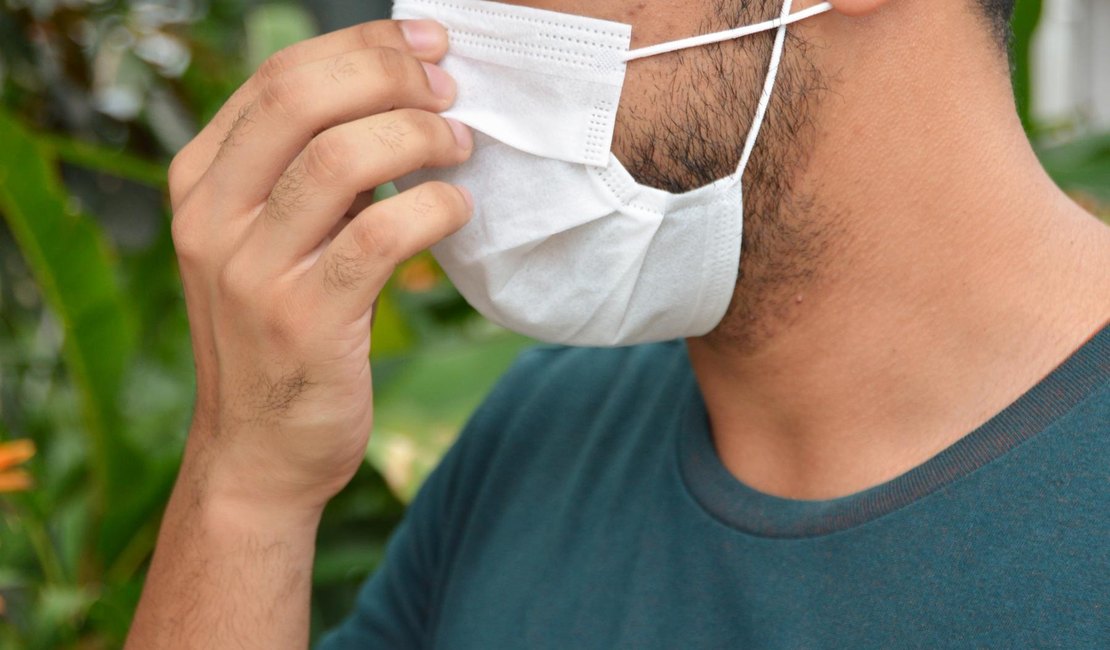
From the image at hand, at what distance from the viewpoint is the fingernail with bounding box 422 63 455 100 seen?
116 centimetres

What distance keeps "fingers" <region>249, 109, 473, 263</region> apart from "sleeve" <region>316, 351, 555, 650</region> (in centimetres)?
47

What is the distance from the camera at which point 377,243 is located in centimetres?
111

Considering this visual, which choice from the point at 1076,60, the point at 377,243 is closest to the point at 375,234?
the point at 377,243

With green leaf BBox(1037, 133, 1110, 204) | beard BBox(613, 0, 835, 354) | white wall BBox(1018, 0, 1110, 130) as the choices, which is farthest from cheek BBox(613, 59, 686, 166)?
white wall BBox(1018, 0, 1110, 130)

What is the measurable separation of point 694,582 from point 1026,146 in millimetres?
536

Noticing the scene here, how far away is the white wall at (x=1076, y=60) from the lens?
156 inches

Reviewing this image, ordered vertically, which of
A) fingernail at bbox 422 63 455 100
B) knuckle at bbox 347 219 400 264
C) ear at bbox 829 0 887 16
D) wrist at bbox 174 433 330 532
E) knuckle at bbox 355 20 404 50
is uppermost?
ear at bbox 829 0 887 16

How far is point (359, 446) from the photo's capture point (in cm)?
130

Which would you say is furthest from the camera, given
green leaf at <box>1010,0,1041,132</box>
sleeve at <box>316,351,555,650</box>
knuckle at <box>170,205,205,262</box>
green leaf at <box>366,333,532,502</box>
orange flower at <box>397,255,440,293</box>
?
orange flower at <box>397,255,440,293</box>

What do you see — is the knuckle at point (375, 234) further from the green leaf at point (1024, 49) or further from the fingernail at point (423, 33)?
the green leaf at point (1024, 49)

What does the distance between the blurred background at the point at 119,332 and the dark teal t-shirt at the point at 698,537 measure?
1.41ft

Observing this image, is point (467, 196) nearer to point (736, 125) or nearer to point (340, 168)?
point (340, 168)

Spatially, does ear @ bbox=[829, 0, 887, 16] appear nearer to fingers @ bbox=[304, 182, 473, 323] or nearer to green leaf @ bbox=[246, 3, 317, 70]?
fingers @ bbox=[304, 182, 473, 323]

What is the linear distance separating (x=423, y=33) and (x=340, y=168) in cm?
17
